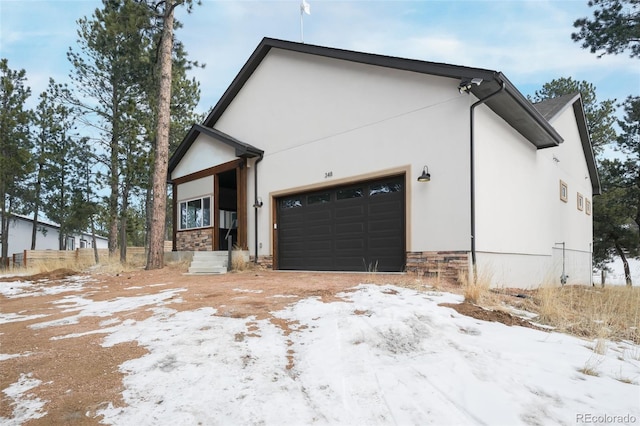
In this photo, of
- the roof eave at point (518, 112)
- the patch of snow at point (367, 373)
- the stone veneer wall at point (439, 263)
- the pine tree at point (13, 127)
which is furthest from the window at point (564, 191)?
the pine tree at point (13, 127)

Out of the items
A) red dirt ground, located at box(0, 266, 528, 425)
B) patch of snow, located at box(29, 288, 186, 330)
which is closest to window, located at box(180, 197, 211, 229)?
red dirt ground, located at box(0, 266, 528, 425)

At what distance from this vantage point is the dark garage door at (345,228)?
8648 mm

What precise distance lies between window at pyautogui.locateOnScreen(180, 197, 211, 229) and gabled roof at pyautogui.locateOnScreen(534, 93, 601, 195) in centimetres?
1212

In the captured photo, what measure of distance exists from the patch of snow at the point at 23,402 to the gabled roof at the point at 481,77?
26.1ft

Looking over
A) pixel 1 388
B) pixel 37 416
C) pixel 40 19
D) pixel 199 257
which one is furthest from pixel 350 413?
pixel 40 19

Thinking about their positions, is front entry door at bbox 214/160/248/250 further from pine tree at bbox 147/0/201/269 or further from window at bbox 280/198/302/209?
pine tree at bbox 147/0/201/269

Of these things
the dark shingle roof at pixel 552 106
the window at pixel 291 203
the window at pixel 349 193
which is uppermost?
the dark shingle roof at pixel 552 106

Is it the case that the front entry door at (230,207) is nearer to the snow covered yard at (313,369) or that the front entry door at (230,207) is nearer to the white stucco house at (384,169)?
the white stucco house at (384,169)

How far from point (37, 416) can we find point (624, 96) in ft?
78.5

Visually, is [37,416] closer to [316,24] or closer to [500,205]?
[500,205]

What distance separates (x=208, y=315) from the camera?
423cm

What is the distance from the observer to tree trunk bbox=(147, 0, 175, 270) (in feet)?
36.1

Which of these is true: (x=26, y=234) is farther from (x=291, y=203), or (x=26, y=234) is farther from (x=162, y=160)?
(x=291, y=203)

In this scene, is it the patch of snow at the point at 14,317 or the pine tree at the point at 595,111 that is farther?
the pine tree at the point at 595,111
